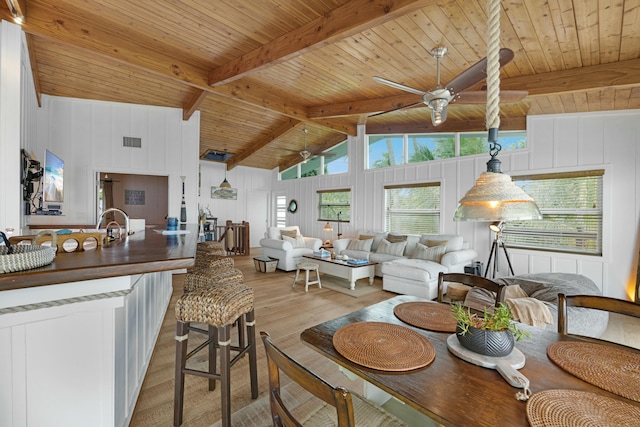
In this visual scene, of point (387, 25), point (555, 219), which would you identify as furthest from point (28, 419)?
point (555, 219)

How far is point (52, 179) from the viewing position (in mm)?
3777

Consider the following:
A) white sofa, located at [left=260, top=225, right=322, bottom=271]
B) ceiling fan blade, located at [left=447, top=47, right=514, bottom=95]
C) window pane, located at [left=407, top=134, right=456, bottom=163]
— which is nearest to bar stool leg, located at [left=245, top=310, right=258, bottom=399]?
ceiling fan blade, located at [left=447, top=47, right=514, bottom=95]

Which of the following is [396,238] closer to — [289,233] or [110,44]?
[289,233]

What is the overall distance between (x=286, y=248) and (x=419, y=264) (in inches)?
105

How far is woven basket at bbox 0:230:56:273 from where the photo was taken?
0.93m

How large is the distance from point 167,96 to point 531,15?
215 inches

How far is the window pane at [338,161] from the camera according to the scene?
291 inches

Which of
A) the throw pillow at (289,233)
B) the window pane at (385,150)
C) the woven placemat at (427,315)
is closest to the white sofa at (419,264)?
the throw pillow at (289,233)

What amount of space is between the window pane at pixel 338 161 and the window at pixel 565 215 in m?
3.89

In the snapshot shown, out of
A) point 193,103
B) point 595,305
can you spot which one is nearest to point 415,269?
point 595,305

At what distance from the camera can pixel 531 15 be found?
93.9 inches

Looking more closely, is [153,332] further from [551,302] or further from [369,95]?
[369,95]

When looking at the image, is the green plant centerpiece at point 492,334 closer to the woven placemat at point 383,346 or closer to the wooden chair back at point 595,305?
the woven placemat at point 383,346

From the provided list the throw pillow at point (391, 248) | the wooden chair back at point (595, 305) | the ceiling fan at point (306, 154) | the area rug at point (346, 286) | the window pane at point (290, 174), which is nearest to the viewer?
the wooden chair back at point (595, 305)
